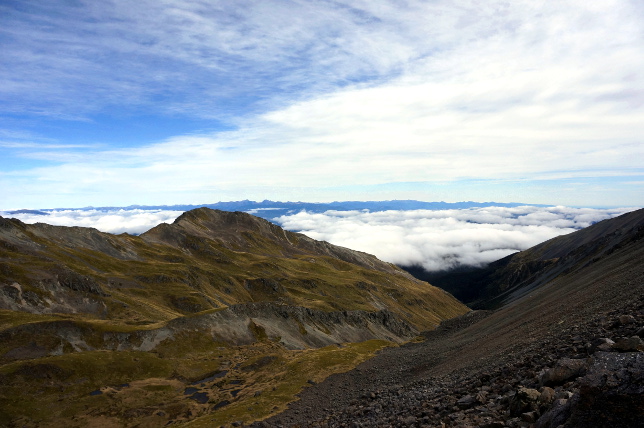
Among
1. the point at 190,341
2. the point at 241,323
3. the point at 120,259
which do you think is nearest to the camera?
the point at 190,341

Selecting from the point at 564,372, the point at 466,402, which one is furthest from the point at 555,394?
the point at 466,402

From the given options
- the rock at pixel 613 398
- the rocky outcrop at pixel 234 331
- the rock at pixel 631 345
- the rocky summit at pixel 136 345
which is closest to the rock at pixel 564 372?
the rock at pixel 631 345

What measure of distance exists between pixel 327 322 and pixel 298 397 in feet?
285

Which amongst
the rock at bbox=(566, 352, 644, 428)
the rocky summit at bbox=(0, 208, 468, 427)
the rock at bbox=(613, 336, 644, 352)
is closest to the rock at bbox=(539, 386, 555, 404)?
the rock at bbox=(566, 352, 644, 428)

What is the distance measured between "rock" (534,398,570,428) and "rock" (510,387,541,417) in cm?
159

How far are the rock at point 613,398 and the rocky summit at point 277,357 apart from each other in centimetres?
5

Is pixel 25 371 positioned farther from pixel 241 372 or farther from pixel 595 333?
pixel 595 333

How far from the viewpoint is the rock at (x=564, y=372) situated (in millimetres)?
19281

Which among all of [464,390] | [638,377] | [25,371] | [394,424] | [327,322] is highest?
[638,377]

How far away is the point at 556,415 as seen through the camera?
1546 centimetres

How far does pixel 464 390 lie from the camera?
29.1 m

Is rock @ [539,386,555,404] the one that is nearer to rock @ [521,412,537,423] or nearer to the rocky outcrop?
rock @ [521,412,537,423]

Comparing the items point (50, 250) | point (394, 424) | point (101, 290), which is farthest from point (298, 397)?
point (50, 250)

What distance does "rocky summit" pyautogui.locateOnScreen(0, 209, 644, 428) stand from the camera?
2002 centimetres
